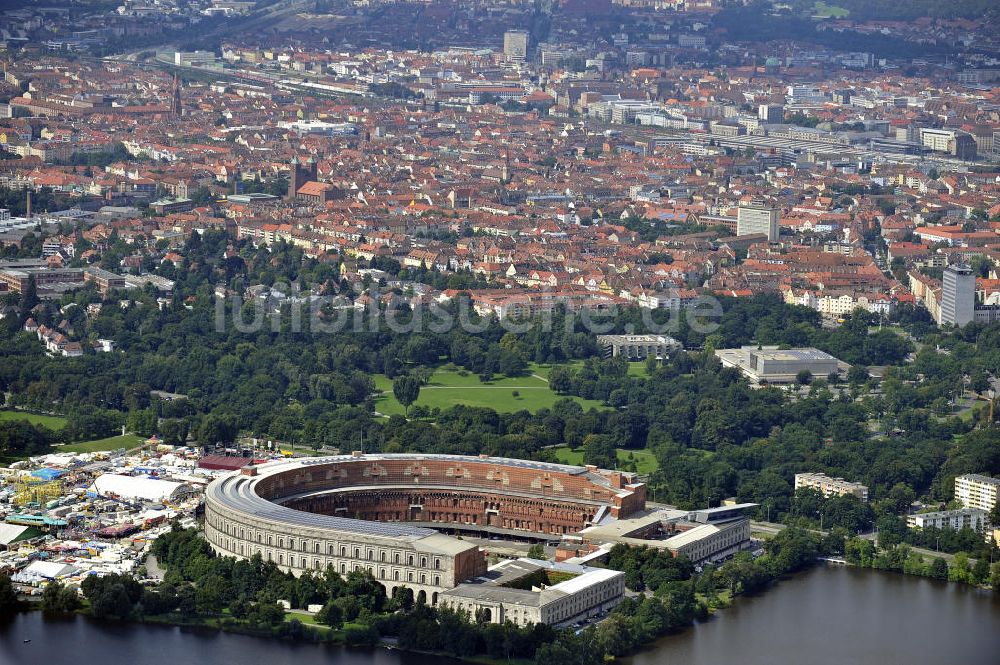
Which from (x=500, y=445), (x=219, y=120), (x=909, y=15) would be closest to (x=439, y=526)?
(x=500, y=445)

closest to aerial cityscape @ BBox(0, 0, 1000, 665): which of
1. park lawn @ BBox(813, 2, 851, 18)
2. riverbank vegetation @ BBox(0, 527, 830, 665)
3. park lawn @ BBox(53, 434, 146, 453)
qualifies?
riverbank vegetation @ BBox(0, 527, 830, 665)

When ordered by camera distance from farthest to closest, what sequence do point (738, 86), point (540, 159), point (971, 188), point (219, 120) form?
point (738, 86)
point (219, 120)
point (540, 159)
point (971, 188)

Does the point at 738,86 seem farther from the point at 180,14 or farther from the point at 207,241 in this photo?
the point at 207,241

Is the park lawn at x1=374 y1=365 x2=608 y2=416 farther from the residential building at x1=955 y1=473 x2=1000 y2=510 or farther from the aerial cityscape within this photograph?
the residential building at x1=955 y1=473 x2=1000 y2=510

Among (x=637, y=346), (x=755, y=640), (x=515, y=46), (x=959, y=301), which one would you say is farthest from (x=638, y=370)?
(x=515, y=46)

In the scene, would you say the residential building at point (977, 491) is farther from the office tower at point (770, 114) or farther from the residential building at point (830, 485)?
the office tower at point (770, 114)

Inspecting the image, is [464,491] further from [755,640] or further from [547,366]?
[547,366]

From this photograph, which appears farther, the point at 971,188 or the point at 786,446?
the point at 971,188
